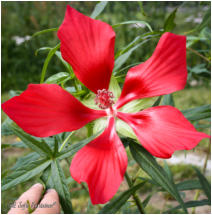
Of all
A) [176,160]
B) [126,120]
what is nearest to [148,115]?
[126,120]

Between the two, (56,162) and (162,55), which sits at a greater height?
(162,55)

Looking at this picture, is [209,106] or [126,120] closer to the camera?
[126,120]

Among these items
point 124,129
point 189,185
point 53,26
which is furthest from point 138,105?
point 53,26

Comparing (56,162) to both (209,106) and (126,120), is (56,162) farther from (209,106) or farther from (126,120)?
(209,106)

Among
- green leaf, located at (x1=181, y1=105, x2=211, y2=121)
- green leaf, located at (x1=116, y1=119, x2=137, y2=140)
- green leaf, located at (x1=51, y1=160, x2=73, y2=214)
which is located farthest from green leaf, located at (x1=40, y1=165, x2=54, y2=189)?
green leaf, located at (x1=181, y1=105, x2=211, y2=121)

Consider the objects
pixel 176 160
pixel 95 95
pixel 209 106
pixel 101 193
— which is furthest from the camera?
pixel 176 160

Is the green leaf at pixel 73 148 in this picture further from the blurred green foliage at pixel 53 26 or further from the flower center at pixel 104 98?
the blurred green foliage at pixel 53 26

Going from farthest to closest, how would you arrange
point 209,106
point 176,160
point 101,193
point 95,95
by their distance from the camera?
point 176,160 < point 209,106 < point 95,95 < point 101,193

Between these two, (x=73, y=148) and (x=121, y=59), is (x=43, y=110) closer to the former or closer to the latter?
(x=73, y=148)
